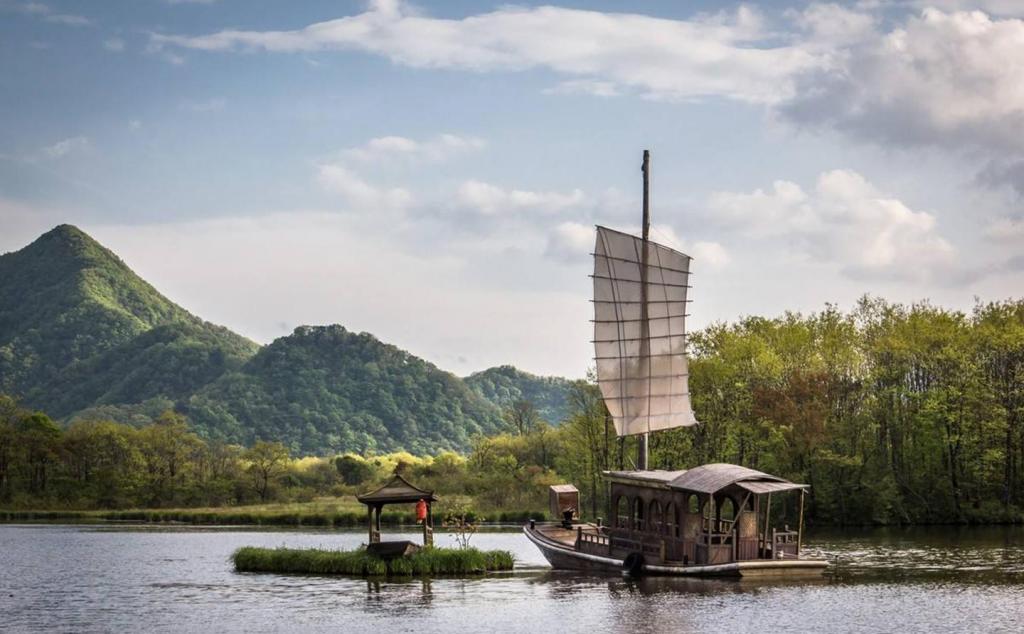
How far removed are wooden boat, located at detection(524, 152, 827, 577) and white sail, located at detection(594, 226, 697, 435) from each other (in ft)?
0.13

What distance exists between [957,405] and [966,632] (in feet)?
142

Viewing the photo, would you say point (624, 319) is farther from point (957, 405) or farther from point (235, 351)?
point (235, 351)

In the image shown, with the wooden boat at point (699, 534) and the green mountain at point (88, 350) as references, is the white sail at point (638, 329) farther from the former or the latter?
the green mountain at point (88, 350)

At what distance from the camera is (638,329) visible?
49219 mm

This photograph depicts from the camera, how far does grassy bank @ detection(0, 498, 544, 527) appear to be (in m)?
71.2

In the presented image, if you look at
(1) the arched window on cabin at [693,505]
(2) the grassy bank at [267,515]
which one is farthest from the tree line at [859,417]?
(2) the grassy bank at [267,515]

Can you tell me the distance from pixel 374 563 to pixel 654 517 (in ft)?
30.2

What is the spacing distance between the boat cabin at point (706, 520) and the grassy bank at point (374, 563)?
4.76 m

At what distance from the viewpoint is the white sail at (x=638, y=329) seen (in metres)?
48.8

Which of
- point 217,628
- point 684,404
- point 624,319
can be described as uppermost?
point 624,319

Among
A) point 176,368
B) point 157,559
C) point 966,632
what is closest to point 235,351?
point 176,368

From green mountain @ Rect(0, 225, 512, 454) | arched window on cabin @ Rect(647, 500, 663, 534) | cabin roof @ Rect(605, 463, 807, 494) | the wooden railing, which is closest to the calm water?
the wooden railing

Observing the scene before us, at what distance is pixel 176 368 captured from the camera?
168 metres

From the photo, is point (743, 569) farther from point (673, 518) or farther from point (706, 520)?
point (706, 520)
